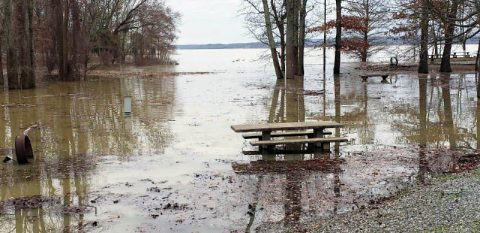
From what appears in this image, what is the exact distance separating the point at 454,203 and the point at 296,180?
8.10 ft

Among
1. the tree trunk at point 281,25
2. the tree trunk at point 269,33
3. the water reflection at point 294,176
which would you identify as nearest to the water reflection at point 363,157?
the water reflection at point 294,176

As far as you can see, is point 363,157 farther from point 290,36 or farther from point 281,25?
point 281,25

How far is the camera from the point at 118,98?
20812mm

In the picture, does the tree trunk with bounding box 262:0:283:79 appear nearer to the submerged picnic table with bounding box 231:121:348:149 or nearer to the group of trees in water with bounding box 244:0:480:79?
the group of trees in water with bounding box 244:0:480:79

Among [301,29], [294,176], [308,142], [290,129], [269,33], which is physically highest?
[301,29]

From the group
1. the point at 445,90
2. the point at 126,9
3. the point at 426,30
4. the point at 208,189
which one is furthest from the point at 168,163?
the point at 126,9

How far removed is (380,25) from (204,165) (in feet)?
38.3

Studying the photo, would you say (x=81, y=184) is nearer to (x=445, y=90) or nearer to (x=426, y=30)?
(x=426, y=30)

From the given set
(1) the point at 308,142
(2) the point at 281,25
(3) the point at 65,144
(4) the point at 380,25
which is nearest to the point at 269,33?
(2) the point at 281,25

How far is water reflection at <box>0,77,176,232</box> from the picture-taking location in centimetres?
643

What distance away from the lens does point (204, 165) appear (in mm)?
8930

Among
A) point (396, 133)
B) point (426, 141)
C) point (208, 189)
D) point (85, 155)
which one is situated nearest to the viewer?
point (208, 189)

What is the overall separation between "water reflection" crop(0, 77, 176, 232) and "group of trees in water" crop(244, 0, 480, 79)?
25.9 feet

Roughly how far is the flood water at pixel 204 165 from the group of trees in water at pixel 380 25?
7.83ft
